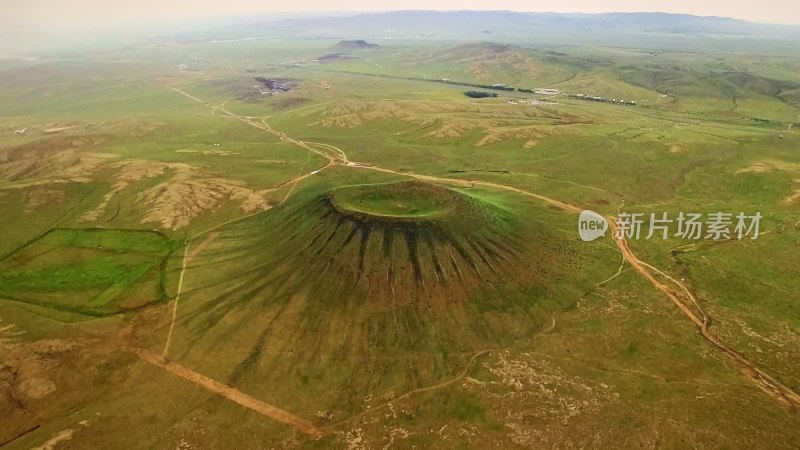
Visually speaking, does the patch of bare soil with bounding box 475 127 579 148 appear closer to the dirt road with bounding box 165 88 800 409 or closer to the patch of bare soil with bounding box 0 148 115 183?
the dirt road with bounding box 165 88 800 409

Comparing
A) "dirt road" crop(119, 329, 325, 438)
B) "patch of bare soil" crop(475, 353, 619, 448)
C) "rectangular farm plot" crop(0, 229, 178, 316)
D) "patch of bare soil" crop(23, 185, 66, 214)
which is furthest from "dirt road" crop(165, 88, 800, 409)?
"patch of bare soil" crop(23, 185, 66, 214)

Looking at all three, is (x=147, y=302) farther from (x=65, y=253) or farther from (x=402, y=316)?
(x=402, y=316)

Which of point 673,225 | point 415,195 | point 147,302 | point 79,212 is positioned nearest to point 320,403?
point 147,302

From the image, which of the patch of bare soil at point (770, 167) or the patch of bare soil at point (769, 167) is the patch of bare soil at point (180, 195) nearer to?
the patch of bare soil at point (769, 167)

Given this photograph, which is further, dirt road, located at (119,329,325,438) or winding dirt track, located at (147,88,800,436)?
winding dirt track, located at (147,88,800,436)

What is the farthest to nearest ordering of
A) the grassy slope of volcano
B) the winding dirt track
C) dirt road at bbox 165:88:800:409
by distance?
1. the grassy slope of volcano
2. dirt road at bbox 165:88:800:409
3. the winding dirt track

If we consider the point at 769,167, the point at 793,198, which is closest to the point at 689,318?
the point at 793,198

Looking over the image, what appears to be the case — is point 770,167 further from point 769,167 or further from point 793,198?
point 793,198
